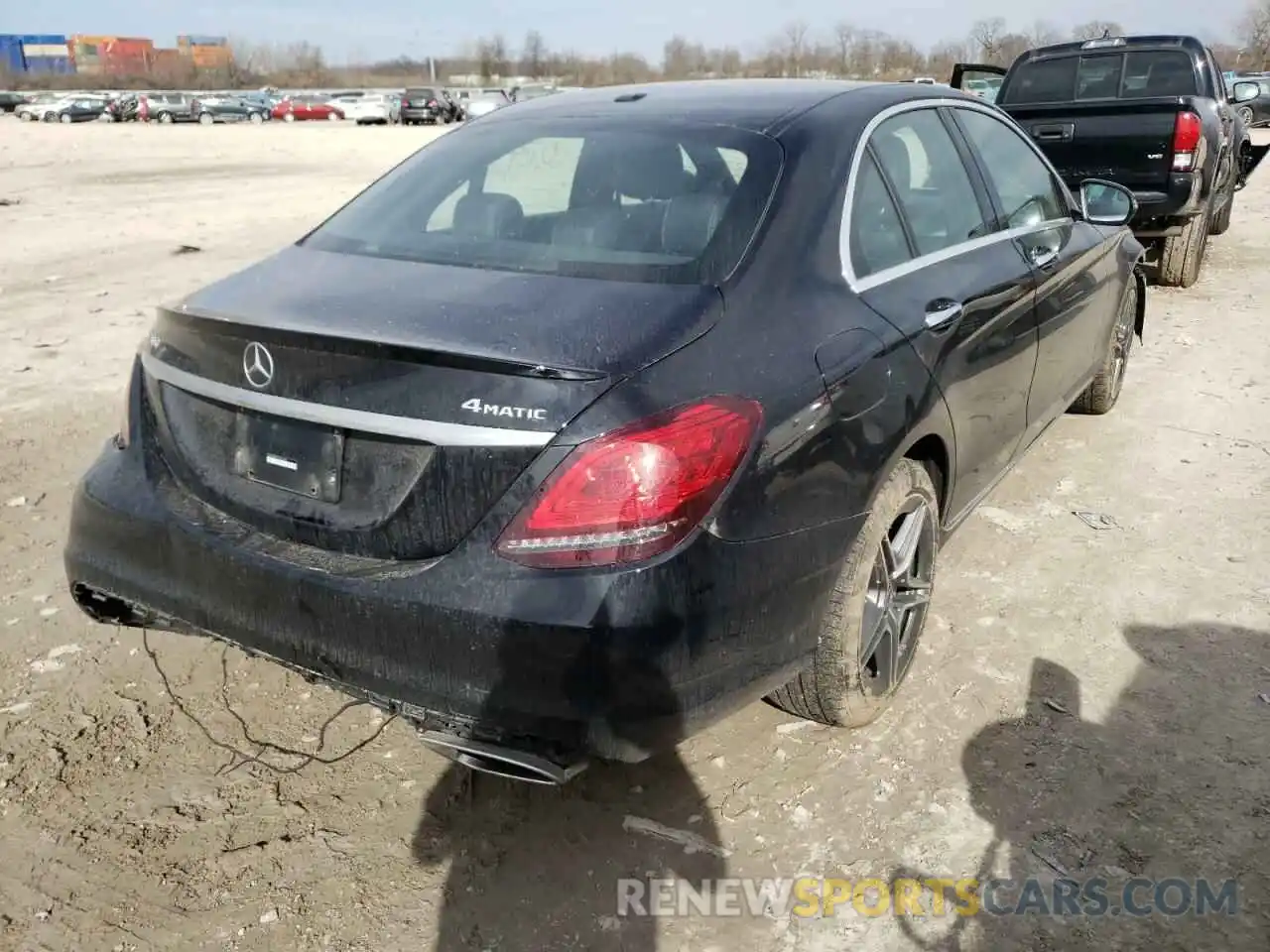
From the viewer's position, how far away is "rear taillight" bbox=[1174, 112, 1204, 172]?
7785 mm

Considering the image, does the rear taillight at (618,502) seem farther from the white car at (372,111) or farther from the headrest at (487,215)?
the white car at (372,111)

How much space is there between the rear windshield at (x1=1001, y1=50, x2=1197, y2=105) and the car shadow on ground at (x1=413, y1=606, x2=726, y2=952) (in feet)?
27.0

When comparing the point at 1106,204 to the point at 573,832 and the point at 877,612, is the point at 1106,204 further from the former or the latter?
the point at 573,832

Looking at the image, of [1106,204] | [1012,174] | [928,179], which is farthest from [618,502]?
[1106,204]

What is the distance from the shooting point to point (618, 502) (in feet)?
6.64

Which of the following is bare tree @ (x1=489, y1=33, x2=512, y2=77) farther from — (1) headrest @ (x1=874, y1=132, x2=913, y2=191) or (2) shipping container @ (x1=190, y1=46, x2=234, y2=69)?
(1) headrest @ (x1=874, y1=132, x2=913, y2=191)

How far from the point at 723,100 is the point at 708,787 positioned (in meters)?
1.99

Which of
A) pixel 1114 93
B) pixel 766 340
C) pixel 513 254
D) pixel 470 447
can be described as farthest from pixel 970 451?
pixel 1114 93

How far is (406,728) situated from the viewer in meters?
3.02

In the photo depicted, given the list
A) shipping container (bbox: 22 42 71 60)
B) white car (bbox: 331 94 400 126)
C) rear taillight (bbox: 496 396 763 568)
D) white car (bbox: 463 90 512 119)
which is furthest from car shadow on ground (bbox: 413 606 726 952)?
shipping container (bbox: 22 42 71 60)

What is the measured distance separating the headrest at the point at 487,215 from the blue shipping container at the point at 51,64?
388 ft

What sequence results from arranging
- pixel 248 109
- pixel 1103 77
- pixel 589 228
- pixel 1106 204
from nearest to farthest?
pixel 589 228 < pixel 1106 204 < pixel 1103 77 < pixel 248 109

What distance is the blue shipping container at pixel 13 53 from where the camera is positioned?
101 m

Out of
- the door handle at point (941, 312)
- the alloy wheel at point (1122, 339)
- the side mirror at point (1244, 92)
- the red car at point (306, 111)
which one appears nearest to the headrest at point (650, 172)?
the door handle at point (941, 312)
